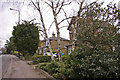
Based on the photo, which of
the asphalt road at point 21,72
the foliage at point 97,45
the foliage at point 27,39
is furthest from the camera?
the foliage at point 27,39

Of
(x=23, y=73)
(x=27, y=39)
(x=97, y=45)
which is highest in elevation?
(x=27, y=39)

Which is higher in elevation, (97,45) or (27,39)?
(27,39)

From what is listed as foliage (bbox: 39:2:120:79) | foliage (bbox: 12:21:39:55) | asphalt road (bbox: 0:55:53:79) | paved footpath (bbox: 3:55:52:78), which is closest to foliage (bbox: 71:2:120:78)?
foliage (bbox: 39:2:120:79)

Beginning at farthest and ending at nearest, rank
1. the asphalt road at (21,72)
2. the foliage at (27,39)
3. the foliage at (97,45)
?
the foliage at (27,39)
the asphalt road at (21,72)
the foliage at (97,45)

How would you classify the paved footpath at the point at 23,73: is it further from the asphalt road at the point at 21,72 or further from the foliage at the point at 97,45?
the foliage at the point at 97,45

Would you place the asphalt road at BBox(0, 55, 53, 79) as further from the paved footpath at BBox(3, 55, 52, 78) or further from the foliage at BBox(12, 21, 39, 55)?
the foliage at BBox(12, 21, 39, 55)

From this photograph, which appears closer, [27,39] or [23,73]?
[23,73]

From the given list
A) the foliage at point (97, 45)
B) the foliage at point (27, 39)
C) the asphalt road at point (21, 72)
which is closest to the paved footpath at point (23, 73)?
the asphalt road at point (21, 72)

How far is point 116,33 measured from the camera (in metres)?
5.12

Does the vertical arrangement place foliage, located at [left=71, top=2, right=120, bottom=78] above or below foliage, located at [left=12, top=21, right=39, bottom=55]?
below

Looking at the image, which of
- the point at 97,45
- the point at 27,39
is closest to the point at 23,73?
the point at 97,45

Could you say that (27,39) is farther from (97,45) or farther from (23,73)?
(97,45)

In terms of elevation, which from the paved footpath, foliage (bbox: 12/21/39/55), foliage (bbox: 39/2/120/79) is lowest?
the paved footpath

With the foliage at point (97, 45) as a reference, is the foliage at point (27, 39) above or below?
above
